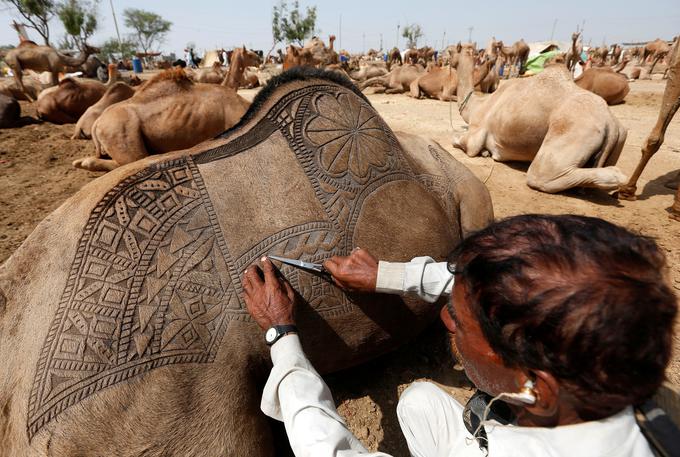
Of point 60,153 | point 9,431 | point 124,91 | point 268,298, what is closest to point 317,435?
point 268,298

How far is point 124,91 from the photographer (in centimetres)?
855

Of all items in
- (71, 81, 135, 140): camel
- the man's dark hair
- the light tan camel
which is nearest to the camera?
the man's dark hair

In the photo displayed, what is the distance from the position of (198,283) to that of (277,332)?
42 cm

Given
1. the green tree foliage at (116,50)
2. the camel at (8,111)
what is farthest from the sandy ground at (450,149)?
the green tree foliage at (116,50)

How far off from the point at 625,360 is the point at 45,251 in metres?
1.95

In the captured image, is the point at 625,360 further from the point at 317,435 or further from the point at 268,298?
the point at 268,298

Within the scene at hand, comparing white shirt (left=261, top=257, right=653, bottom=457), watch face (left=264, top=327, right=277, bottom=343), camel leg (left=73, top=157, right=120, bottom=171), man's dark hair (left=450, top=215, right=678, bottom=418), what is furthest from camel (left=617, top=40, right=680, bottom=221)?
camel leg (left=73, top=157, right=120, bottom=171)

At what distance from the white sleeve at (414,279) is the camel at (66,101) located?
11195 mm

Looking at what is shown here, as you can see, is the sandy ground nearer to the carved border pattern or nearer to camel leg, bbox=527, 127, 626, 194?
camel leg, bbox=527, 127, 626, 194

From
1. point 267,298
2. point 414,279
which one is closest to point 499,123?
point 414,279

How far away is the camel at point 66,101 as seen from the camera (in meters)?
9.30

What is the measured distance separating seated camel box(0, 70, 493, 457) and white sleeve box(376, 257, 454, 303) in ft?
0.75

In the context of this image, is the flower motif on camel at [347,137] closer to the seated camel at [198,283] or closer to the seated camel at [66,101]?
the seated camel at [198,283]

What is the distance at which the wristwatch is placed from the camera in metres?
1.37
